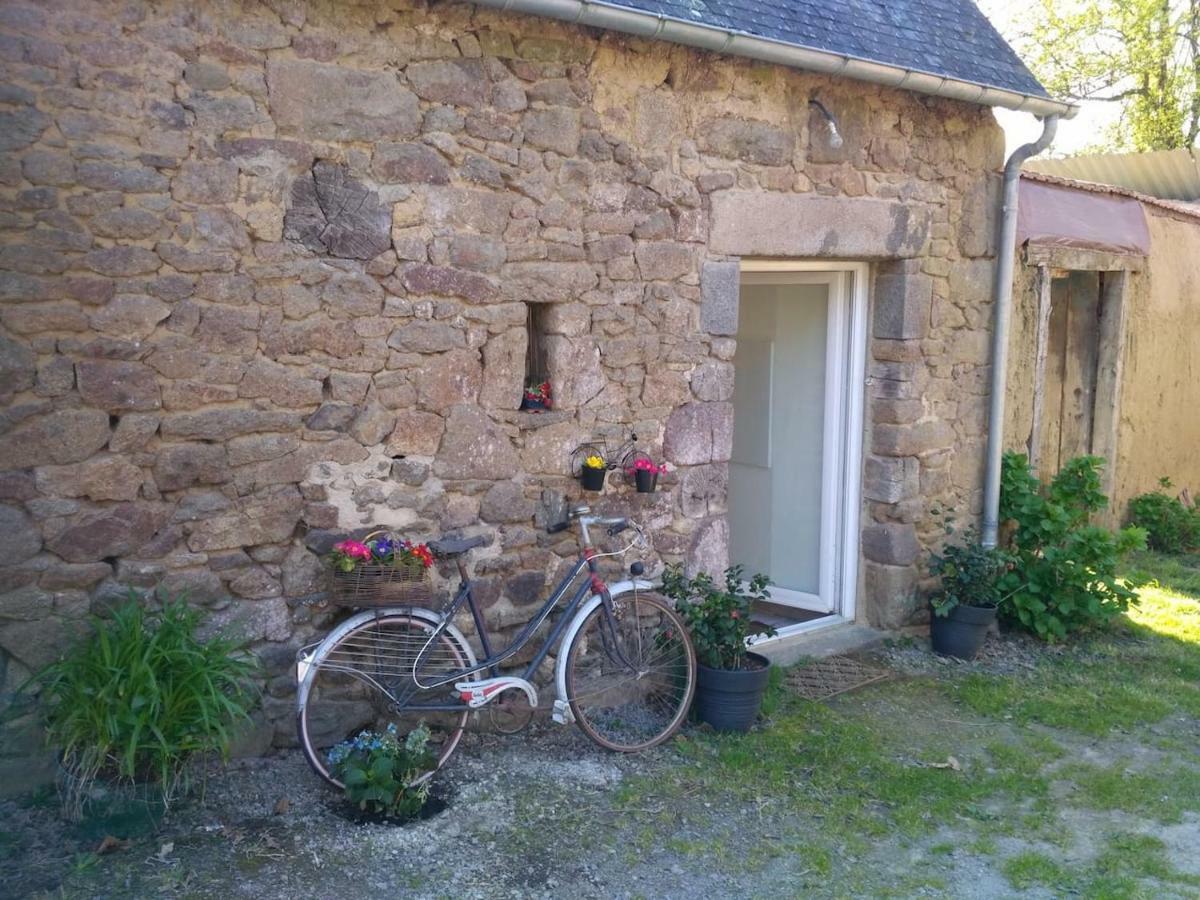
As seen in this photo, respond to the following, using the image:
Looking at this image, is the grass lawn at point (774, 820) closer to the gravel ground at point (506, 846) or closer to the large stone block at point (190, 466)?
the gravel ground at point (506, 846)

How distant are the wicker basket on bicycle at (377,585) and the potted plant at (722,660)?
127 cm

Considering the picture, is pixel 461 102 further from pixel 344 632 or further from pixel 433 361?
pixel 344 632

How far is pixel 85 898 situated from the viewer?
338cm

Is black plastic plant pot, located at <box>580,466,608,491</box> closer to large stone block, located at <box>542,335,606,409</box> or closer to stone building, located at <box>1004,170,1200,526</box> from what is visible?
large stone block, located at <box>542,335,606,409</box>

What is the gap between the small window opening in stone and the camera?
4855 millimetres

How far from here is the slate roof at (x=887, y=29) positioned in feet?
16.3

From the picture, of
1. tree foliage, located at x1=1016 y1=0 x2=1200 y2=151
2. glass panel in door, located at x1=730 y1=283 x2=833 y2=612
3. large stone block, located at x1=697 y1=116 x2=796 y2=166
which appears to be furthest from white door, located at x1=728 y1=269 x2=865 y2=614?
tree foliage, located at x1=1016 y1=0 x2=1200 y2=151

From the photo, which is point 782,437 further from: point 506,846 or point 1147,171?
point 1147,171

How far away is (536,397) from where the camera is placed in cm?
485

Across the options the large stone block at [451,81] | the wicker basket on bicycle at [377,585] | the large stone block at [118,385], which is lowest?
the wicker basket on bicycle at [377,585]

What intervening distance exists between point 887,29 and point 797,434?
2237 mm

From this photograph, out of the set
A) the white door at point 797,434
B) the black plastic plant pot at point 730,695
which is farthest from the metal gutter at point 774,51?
the black plastic plant pot at point 730,695

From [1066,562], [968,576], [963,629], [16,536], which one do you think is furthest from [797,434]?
[16,536]

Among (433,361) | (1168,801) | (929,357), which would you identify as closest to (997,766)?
(1168,801)
